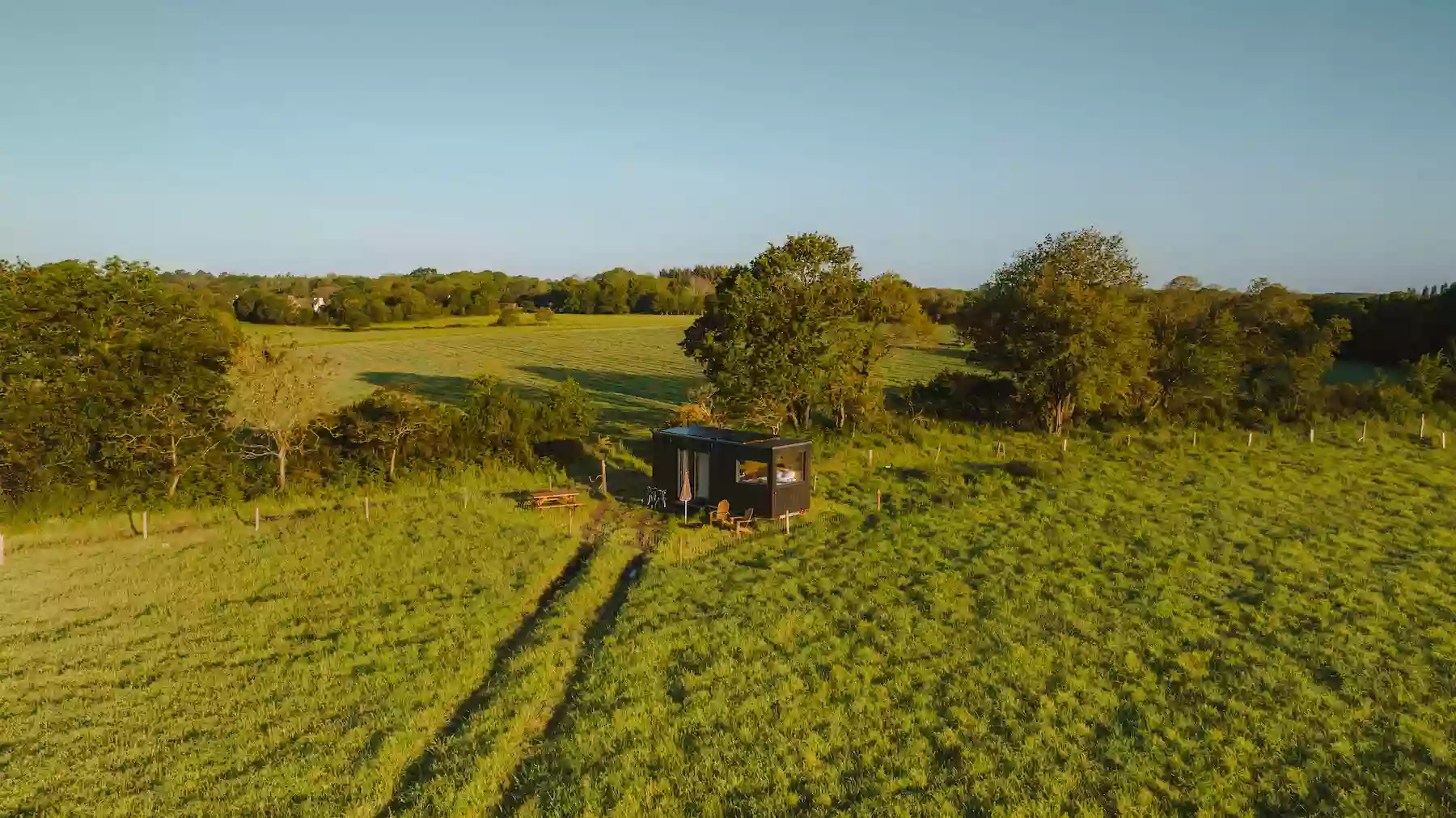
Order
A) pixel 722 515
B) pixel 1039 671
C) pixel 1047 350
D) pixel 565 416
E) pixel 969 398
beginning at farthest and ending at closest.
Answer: pixel 969 398, pixel 1047 350, pixel 565 416, pixel 722 515, pixel 1039 671

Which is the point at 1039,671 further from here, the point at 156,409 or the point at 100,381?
the point at 100,381

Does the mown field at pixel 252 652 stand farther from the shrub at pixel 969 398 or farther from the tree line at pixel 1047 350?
the shrub at pixel 969 398

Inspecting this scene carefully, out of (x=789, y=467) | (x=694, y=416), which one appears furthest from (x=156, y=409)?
(x=789, y=467)

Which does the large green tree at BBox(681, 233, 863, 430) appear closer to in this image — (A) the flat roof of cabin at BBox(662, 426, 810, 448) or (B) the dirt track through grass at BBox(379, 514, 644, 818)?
(A) the flat roof of cabin at BBox(662, 426, 810, 448)

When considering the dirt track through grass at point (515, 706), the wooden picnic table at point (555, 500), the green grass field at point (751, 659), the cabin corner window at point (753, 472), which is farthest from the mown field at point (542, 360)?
the dirt track through grass at point (515, 706)

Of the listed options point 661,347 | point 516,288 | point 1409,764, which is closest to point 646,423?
point 1409,764

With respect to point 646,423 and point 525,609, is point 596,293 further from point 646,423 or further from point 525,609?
point 525,609
